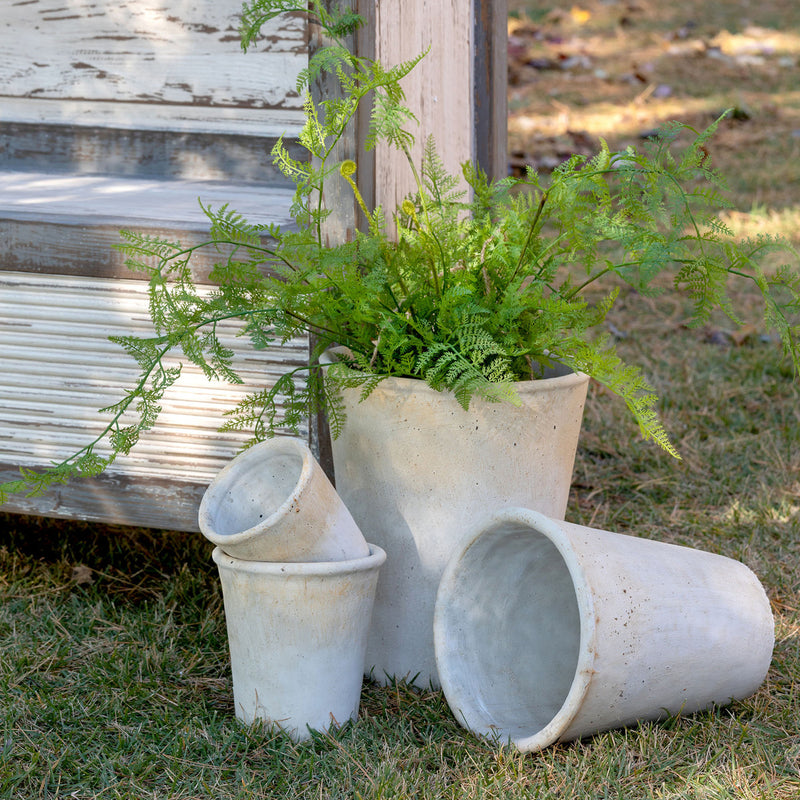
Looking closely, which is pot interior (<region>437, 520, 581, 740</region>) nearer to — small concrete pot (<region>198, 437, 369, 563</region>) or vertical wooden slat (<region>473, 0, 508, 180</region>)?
small concrete pot (<region>198, 437, 369, 563</region>)

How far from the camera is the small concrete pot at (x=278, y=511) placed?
5.12 feet

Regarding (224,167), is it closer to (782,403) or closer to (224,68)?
(224,68)

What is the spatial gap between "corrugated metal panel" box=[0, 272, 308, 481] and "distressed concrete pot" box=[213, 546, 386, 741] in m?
0.36

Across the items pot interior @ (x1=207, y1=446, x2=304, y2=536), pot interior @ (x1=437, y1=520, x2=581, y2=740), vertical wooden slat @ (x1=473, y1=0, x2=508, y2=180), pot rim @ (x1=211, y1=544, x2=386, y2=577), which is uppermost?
vertical wooden slat @ (x1=473, y1=0, x2=508, y2=180)

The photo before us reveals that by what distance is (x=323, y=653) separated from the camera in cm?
164

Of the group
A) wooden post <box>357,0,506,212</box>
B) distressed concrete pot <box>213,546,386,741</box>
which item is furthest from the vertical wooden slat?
distressed concrete pot <box>213,546,386,741</box>

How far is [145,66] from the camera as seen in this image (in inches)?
86.8

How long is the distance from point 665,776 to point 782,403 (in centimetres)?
168

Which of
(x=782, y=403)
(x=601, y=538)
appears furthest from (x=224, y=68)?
(x=782, y=403)

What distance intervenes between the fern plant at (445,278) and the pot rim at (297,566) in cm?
23

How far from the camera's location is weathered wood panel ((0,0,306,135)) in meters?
2.12

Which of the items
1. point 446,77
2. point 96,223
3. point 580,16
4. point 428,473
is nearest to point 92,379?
point 96,223

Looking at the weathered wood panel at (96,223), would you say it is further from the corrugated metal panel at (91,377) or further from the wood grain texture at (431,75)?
the wood grain texture at (431,75)

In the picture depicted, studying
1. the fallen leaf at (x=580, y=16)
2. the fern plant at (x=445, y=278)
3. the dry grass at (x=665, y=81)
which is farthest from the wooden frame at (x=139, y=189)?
the fallen leaf at (x=580, y=16)
